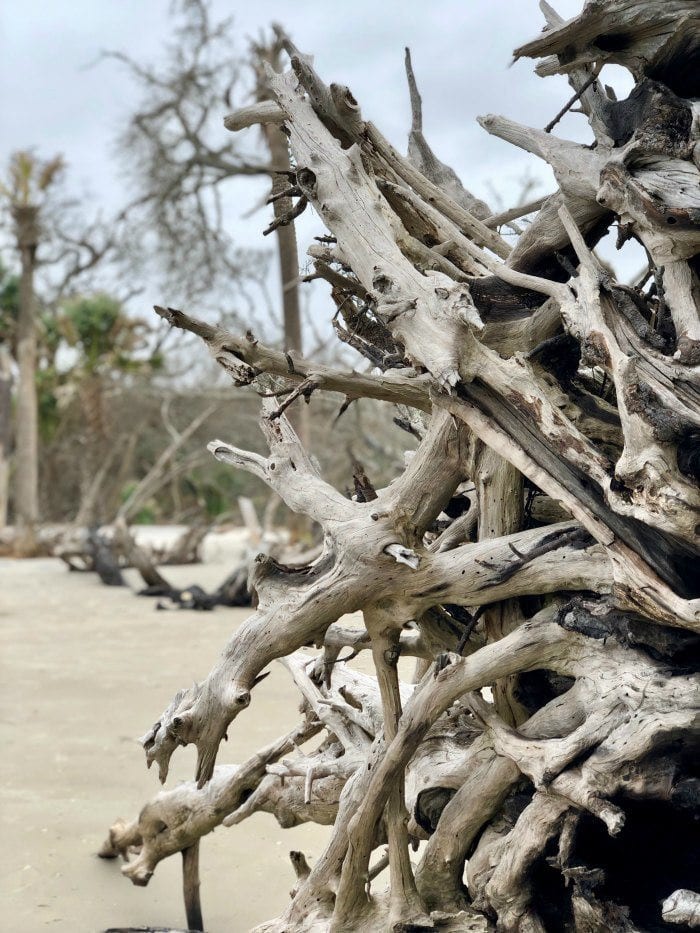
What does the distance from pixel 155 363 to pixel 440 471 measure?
81.0 feet

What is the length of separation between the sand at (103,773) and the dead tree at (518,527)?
4.15 ft

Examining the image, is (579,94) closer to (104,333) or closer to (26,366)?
(26,366)

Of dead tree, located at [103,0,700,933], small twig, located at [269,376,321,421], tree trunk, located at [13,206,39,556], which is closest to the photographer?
dead tree, located at [103,0,700,933]

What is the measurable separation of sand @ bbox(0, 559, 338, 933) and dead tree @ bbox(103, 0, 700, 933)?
1264 millimetres

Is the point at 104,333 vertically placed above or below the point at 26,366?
above

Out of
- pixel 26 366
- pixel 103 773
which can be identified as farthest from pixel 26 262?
pixel 103 773

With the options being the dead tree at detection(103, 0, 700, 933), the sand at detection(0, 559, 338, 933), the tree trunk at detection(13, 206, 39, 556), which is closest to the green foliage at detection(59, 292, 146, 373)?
the tree trunk at detection(13, 206, 39, 556)

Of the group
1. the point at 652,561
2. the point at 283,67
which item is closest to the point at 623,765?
the point at 652,561

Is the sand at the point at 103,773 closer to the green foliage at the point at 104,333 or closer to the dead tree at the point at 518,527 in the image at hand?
the dead tree at the point at 518,527

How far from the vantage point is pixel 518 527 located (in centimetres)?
256

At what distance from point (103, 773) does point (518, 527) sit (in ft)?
11.9

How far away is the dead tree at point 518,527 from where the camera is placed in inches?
82.0

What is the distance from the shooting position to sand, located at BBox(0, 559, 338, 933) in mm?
3775

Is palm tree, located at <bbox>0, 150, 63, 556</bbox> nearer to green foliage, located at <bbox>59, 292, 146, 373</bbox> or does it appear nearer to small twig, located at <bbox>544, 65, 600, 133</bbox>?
green foliage, located at <bbox>59, 292, 146, 373</bbox>
